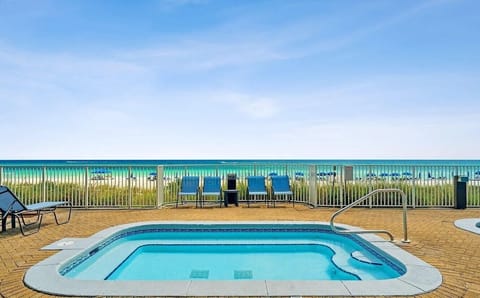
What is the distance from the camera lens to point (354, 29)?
9.68 meters

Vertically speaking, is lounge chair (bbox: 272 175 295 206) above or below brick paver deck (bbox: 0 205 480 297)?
above

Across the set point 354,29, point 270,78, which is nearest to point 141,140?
point 270,78

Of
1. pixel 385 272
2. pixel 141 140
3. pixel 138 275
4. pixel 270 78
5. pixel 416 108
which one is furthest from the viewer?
pixel 141 140

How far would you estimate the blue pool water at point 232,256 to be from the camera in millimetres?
4535

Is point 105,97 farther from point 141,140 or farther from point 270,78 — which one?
point 141,140

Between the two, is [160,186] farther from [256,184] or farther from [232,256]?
[232,256]

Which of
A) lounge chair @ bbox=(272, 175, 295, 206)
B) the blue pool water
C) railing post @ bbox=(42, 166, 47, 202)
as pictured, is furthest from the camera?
lounge chair @ bbox=(272, 175, 295, 206)

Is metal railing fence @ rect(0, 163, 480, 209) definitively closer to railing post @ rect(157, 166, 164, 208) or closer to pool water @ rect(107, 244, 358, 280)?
railing post @ rect(157, 166, 164, 208)

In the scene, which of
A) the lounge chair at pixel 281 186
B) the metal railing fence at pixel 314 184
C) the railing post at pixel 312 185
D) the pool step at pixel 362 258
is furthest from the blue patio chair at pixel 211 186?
the pool step at pixel 362 258

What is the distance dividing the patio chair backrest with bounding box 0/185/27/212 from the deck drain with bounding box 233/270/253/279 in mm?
3586

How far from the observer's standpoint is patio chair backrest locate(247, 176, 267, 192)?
32.5ft

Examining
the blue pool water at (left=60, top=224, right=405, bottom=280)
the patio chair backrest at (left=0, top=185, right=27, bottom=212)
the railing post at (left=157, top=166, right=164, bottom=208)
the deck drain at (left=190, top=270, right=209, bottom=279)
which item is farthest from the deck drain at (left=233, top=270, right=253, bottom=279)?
the railing post at (left=157, top=166, right=164, bottom=208)

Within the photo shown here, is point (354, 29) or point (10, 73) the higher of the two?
point (354, 29)

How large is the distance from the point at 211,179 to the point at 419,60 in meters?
6.61
